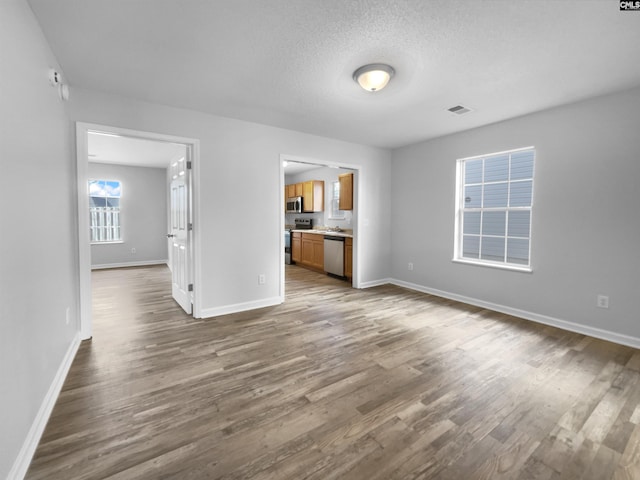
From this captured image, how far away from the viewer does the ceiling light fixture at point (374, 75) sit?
241cm

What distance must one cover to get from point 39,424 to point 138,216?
22.6 feet

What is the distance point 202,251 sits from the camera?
359 cm

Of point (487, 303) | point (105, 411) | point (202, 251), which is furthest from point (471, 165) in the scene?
point (105, 411)

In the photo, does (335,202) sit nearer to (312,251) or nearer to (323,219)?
(323,219)

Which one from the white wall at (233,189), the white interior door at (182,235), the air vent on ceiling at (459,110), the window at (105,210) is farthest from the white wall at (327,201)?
the window at (105,210)

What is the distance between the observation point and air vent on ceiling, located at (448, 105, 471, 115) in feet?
10.8

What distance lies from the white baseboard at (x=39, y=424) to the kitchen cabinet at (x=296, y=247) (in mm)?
5256

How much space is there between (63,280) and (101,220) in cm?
589

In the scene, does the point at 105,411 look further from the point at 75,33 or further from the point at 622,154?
the point at 622,154

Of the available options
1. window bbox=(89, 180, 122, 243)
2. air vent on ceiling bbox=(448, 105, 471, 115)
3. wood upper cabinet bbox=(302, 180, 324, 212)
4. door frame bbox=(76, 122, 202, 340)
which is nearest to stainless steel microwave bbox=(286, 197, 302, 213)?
wood upper cabinet bbox=(302, 180, 324, 212)

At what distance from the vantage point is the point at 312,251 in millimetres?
6879

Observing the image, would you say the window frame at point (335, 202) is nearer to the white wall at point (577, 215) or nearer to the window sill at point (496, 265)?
the white wall at point (577, 215)

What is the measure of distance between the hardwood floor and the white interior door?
0.55 metres

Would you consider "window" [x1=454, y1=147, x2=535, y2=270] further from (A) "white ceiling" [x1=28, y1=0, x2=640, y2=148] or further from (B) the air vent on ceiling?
(A) "white ceiling" [x1=28, y1=0, x2=640, y2=148]
